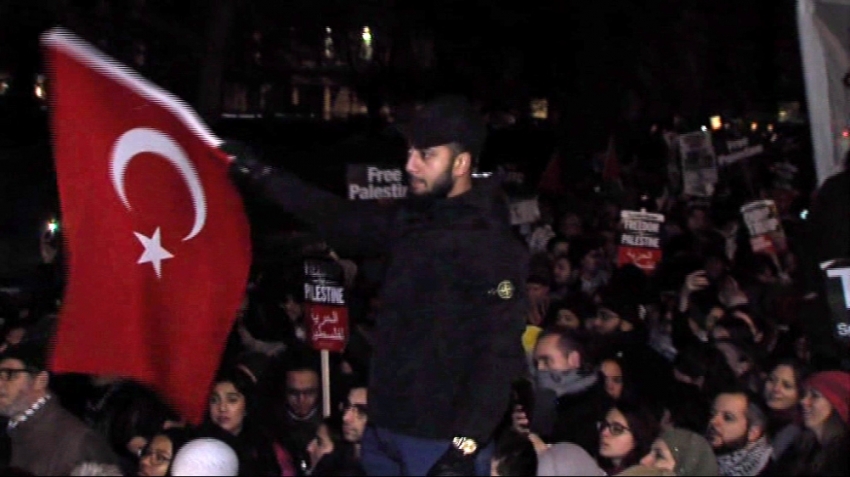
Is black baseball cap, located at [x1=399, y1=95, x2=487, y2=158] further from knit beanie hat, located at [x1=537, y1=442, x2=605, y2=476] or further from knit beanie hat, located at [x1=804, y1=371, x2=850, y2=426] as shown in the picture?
knit beanie hat, located at [x1=804, y1=371, x2=850, y2=426]

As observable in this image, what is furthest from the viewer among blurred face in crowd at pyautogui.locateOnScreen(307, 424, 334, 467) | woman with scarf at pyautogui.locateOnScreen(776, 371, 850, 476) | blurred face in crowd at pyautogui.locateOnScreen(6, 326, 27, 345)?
blurred face in crowd at pyautogui.locateOnScreen(6, 326, 27, 345)

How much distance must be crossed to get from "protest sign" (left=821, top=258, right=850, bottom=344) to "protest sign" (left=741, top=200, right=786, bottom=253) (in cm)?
609

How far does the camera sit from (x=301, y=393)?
325 inches

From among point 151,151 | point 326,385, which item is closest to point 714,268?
point 326,385

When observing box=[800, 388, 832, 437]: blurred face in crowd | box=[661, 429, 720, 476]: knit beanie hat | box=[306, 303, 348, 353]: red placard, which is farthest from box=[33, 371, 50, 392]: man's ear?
box=[800, 388, 832, 437]: blurred face in crowd

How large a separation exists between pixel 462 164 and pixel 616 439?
1.93 meters

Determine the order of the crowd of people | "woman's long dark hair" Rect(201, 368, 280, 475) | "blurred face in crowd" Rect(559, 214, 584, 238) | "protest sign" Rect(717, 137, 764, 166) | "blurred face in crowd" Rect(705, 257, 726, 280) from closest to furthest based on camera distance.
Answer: the crowd of people → "woman's long dark hair" Rect(201, 368, 280, 475) → "blurred face in crowd" Rect(705, 257, 726, 280) → "blurred face in crowd" Rect(559, 214, 584, 238) → "protest sign" Rect(717, 137, 764, 166)

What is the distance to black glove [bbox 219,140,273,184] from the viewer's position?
492 cm

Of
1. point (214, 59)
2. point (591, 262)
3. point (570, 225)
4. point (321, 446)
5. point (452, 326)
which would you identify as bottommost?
point (570, 225)

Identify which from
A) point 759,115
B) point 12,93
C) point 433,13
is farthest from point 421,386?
point 759,115

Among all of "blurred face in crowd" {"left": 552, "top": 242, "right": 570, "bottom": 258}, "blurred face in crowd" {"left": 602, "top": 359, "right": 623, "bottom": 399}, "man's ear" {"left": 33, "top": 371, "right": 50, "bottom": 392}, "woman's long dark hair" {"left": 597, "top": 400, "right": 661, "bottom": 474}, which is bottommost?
"blurred face in crowd" {"left": 552, "top": 242, "right": 570, "bottom": 258}

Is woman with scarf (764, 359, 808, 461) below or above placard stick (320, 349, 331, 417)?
above

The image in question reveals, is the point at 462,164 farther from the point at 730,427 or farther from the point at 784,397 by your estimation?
the point at 784,397

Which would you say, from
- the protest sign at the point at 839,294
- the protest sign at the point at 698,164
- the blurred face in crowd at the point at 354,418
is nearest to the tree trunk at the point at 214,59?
the protest sign at the point at 698,164
